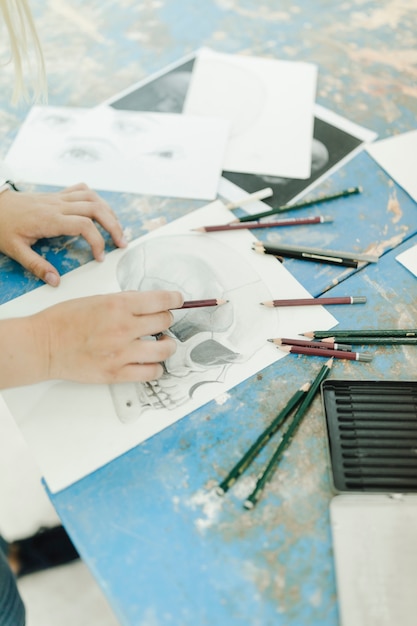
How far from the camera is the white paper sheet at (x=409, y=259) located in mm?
799

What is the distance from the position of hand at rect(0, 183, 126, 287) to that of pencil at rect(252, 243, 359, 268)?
0.22 metres

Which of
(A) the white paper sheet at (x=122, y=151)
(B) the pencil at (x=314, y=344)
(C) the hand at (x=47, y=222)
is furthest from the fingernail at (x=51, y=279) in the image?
(B) the pencil at (x=314, y=344)

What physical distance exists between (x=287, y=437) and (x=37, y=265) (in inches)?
17.3

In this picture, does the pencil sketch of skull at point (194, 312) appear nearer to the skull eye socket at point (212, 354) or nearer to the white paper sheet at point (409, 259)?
the skull eye socket at point (212, 354)

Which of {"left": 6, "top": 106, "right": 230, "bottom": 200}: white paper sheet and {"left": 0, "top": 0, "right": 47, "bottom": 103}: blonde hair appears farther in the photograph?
{"left": 6, "top": 106, "right": 230, "bottom": 200}: white paper sheet

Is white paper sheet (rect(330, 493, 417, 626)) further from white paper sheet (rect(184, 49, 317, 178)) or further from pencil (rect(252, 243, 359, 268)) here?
white paper sheet (rect(184, 49, 317, 178))

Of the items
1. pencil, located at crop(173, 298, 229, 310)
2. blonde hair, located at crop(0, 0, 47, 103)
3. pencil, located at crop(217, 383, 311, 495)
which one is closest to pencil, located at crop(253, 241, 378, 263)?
pencil, located at crop(173, 298, 229, 310)

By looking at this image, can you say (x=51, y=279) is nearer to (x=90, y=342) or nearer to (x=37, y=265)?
(x=37, y=265)

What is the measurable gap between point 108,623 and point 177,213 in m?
0.86

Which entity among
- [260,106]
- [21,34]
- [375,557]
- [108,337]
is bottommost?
[375,557]

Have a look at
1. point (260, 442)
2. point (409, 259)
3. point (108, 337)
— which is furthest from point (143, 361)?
point (409, 259)

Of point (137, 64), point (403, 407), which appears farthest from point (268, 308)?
point (137, 64)

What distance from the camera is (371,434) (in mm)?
617

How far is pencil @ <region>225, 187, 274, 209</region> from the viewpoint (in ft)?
2.86
